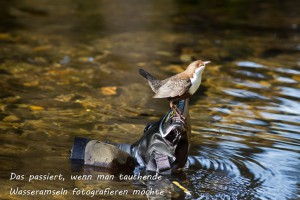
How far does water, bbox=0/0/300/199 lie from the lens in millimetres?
5371

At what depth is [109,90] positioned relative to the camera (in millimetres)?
7871

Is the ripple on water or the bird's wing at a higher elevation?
the bird's wing

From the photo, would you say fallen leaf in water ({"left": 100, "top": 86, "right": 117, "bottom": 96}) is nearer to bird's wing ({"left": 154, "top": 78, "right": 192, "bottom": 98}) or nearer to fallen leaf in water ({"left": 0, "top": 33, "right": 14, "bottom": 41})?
fallen leaf in water ({"left": 0, "top": 33, "right": 14, "bottom": 41})

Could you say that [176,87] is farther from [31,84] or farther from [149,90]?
[31,84]

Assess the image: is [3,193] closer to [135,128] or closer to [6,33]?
[135,128]

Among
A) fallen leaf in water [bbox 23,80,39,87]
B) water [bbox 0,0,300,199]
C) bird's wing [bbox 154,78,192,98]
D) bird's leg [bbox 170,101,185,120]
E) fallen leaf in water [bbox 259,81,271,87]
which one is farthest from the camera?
fallen leaf in water [bbox 259,81,271,87]

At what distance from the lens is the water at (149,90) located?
5.37 m

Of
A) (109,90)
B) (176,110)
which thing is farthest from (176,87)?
(109,90)

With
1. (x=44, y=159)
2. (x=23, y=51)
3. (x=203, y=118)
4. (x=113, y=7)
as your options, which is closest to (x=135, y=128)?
(x=203, y=118)

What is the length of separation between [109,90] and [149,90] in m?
0.48

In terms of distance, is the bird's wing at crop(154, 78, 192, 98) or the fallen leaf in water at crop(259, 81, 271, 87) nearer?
the bird's wing at crop(154, 78, 192, 98)

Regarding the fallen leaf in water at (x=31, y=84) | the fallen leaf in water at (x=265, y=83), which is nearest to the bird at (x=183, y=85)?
the fallen leaf in water at (x=31, y=84)

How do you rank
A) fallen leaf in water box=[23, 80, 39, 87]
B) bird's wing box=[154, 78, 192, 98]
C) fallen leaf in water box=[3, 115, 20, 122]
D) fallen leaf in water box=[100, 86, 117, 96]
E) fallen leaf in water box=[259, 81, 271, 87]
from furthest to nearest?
fallen leaf in water box=[259, 81, 271, 87]
fallen leaf in water box=[23, 80, 39, 87]
fallen leaf in water box=[100, 86, 117, 96]
fallen leaf in water box=[3, 115, 20, 122]
bird's wing box=[154, 78, 192, 98]

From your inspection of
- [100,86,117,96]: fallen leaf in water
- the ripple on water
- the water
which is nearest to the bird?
the water
